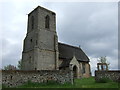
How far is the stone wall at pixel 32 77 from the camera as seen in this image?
14.2m

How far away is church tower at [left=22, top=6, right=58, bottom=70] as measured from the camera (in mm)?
31844

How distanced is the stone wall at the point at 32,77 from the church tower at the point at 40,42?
51.8ft

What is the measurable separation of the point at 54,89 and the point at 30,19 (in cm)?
2856

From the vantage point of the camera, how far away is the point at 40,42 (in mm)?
32812

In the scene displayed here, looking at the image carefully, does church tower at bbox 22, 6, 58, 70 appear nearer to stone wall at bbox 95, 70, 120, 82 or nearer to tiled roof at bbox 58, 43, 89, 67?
tiled roof at bbox 58, 43, 89, 67

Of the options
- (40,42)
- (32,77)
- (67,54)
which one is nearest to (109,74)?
(32,77)

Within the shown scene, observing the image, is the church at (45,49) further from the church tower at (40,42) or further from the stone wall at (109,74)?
the stone wall at (109,74)

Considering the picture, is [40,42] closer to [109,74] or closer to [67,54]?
[67,54]

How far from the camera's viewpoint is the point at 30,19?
3722cm

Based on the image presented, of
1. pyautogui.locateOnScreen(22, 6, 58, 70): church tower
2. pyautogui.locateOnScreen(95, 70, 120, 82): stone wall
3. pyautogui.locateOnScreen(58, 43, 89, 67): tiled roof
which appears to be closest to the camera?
pyautogui.locateOnScreen(95, 70, 120, 82): stone wall

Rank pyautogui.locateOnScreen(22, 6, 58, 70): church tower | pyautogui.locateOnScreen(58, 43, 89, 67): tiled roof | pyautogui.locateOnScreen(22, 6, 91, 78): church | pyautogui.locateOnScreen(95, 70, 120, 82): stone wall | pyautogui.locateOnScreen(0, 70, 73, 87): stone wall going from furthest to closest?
pyautogui.locateOnScreen(58, 43, 89, 67): tiled roof, pyautogui.locateOnScreen(22, 6, 91, 78): church, pyautogui.locateOnScreen(22, 6, 58, 70): church tower, pyautogui.locateOnScreen(95, 70, 120, 82): stone wall, pyautogui.locateOnScreen(0, 70, 73, 87): stone wall

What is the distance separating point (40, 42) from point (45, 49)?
6.05 ft

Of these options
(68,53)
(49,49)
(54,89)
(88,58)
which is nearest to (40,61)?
(49,49)

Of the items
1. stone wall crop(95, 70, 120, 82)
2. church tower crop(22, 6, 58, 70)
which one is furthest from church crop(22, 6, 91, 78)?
stone wall crop(95, 70, 120, 82)
